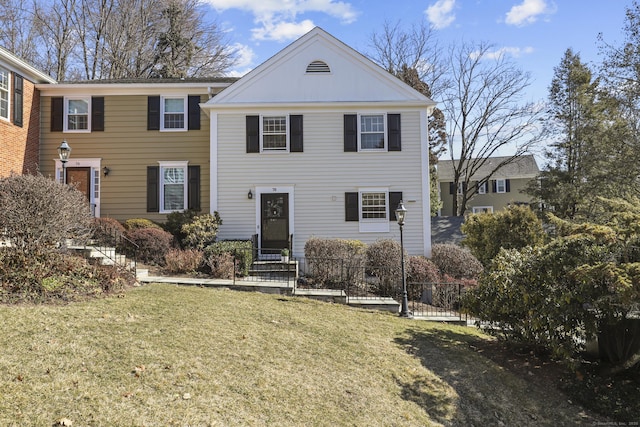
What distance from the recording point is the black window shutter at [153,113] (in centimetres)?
1513

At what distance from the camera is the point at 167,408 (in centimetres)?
399

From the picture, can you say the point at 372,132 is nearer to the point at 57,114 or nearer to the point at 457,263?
the point at 457,263

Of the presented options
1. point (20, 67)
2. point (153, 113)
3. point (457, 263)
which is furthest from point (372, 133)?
point (20, 67)

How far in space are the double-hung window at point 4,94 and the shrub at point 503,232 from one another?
647 inches

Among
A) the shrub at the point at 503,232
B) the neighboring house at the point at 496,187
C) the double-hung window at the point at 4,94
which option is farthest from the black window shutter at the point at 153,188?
the neighboring house at the point at 496,187

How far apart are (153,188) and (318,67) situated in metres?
7.56

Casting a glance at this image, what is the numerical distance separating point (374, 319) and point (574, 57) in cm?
2557

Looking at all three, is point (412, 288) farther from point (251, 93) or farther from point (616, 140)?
point (616, 140)

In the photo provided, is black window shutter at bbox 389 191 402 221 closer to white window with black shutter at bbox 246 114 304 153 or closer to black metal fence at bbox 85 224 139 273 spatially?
white window with black shutter at bbox 246 114 304 153

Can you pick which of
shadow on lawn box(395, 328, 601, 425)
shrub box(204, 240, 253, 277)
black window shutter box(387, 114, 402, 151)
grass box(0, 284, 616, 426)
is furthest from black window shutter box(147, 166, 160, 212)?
shadow on lawn box(395, 328, 601, 425)

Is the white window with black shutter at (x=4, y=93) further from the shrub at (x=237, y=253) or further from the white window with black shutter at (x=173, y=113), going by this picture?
the shrub at (x=237, y=253)

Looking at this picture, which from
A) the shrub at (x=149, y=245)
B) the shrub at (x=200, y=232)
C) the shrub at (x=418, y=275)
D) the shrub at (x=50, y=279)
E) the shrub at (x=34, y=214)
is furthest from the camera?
the shrub at (x=200, y=232)

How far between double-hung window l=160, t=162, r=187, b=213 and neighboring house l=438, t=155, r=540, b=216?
2452cm

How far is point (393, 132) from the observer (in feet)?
48.4
